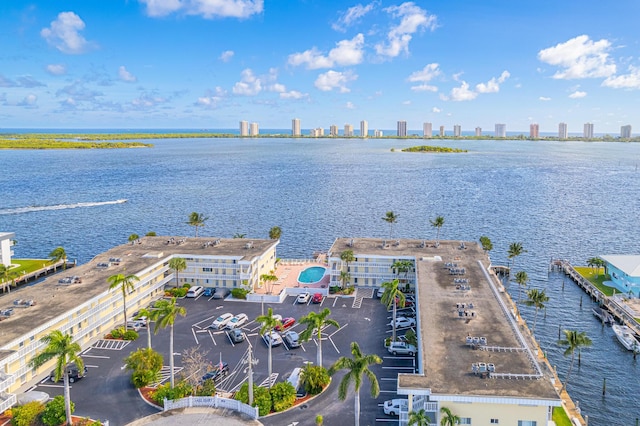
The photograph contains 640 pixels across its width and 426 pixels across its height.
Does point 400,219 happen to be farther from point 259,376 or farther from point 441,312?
point 259,376

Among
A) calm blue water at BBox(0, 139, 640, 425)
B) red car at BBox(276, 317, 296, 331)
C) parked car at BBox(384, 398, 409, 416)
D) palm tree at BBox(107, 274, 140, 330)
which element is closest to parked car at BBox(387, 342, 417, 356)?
parked car at BBox(384, 398, 409, 416)

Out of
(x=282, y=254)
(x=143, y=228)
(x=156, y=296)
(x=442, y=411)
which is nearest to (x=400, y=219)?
(x=282, y=254)

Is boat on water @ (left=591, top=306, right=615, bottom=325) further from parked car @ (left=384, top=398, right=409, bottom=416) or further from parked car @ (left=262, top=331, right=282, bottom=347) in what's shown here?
parked car @ (left=262, top=331, right=282, bottom=347)

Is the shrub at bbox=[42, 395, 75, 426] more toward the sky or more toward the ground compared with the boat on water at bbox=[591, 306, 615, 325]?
more toward the sky

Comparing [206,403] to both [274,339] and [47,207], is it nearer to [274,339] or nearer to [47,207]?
[274,339]

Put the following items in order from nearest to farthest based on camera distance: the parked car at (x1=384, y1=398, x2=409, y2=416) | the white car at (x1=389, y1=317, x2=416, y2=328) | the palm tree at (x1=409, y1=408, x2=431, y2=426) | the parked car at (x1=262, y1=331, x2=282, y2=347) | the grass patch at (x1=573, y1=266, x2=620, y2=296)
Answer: the palm tree at (x1=409, y1=408, x2=431, y2=426) < the parked car at (x1=384, y1=398, x2=409, y2=416) < the parked car at (x1=262, y1=331, x2=282, y2=347) < the white car at (x1=389, y1=317, x2=416, y2=328) < the grass patch at (x1=573, y1=266, x2=620, y2=296)

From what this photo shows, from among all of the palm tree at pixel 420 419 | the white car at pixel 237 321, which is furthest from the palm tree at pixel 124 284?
the palm tree at pixel 420 419

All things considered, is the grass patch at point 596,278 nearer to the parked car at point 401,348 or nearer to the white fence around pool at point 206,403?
the parked car at point 401,348
